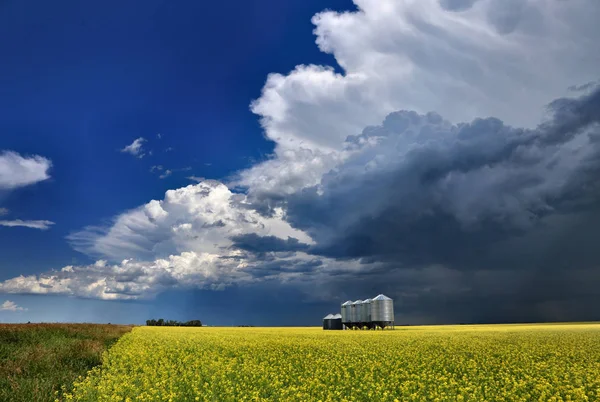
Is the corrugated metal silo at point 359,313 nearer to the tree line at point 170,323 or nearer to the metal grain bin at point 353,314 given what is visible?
the metal grain bin at point 353,314

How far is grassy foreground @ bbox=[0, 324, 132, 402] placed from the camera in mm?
15805

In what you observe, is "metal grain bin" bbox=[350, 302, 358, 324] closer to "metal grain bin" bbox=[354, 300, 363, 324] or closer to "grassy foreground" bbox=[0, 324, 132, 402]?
"metal grain bin" bbox=[354, 300, 363, 324]

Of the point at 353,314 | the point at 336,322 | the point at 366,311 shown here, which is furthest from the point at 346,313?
the point at 366,311

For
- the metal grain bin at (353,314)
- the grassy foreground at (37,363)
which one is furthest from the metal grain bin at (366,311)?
the grassy foreground at (37,363)

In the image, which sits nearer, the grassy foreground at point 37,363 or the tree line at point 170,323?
the grassy foreground at point 37,363

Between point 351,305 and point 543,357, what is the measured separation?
60000 millimetres

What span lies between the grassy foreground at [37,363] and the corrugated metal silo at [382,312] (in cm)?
5310

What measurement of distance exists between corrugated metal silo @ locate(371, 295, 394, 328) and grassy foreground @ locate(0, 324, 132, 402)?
5310 centimetres

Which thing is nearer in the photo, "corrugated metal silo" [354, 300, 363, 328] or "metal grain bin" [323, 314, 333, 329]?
"corrugated metal silo" [354, 300, 363, 328]

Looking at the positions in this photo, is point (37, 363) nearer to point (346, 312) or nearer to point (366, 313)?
point (366, 313)

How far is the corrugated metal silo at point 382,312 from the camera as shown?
73.6 metres

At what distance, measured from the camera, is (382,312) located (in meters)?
73.7

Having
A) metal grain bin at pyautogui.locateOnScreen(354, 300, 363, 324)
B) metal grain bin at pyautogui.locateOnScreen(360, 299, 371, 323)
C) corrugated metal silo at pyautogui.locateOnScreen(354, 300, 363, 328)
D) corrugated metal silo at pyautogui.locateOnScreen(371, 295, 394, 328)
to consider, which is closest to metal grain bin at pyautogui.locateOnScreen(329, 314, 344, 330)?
metal grain bin at pyautogui.locateOnScreen(354, 300, 363, 324)

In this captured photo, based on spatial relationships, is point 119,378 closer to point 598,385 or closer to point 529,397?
point 529,397
